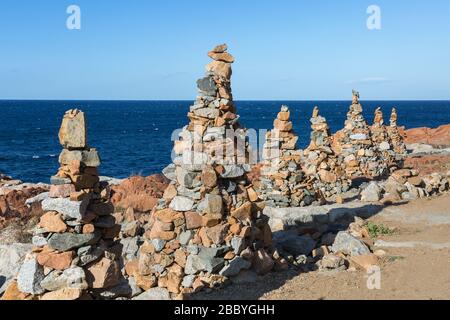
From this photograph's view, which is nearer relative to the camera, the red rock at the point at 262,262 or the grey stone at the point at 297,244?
the red rock at the point at 262,262

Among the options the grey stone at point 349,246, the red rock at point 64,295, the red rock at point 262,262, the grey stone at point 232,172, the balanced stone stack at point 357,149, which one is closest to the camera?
the red rock at point 64,295

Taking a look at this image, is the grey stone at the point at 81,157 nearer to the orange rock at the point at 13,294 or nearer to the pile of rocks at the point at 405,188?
the orange rock at the point at 13,294

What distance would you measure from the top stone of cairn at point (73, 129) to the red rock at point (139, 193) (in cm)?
A: 1227

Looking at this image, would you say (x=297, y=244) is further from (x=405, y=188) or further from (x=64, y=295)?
(x=405, y=188)

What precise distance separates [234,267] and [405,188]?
12295 millimetres

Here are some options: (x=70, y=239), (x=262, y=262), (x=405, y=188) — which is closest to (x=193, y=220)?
(x=262, y=262)

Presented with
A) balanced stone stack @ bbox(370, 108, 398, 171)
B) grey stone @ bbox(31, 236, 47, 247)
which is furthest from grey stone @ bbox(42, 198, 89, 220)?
balanced stone stack @ bbox(370, 108, 398, 171)

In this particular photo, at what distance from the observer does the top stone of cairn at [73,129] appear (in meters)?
6.83

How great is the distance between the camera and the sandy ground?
9625 mm

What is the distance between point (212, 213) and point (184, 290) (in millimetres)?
1727

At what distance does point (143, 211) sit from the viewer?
745 inches

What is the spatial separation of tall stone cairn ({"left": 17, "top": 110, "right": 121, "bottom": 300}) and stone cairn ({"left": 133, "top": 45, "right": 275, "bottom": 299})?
3085 mm

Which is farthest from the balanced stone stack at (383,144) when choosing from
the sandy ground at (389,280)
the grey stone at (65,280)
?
the grey stone at (65,280)

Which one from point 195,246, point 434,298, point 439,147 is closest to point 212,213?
point 195,246
